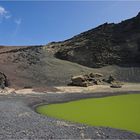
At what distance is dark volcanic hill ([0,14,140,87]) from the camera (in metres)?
63.3

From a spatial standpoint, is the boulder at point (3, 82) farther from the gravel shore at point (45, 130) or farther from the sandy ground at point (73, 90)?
the gravel shore at point (45, 130)

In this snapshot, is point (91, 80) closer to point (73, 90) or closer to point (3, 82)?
point (73, 90)

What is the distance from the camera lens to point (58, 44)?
90.9 metres

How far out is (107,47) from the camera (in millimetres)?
81875

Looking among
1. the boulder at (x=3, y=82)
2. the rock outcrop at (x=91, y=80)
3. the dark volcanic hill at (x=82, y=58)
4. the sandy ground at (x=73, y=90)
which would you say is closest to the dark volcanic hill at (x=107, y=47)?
the dark volcanic hill at (x=82, y=58)

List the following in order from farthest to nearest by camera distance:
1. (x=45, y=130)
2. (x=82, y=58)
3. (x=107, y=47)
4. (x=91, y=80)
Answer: (x=107, y=47), (x=82, y=58), (x=91, y=80), (x=45, y=130)

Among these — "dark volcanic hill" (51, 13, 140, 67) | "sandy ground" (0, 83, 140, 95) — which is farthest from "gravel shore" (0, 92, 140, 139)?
"dark volcanic hill" (51, 13, 140, 67)

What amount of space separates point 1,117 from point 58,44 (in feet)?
220

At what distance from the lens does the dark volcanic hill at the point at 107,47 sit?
7911 cm

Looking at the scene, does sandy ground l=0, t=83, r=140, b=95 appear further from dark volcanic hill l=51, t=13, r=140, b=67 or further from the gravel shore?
dark volcanic hill l=51, t=13, r=140, b=67

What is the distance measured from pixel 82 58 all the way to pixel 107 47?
7.12m

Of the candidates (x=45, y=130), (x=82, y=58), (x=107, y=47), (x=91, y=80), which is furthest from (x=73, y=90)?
(x=107, y=47)

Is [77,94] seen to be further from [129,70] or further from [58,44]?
[58,44]

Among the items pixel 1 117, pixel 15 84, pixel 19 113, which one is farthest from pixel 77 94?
pixel 1 117
